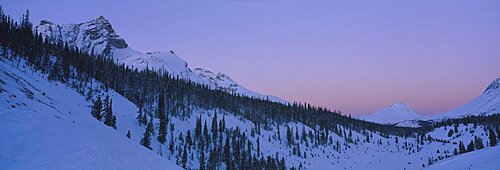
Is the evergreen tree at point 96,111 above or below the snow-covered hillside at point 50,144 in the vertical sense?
below

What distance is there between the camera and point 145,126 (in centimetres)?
8162

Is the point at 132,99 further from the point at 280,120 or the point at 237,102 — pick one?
the point at 280,120

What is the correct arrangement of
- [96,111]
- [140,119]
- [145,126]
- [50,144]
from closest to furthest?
[50,144] → [96,111] → [140,119] → [145,126]

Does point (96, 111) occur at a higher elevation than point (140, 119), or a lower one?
higher

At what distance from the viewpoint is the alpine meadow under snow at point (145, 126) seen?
20.9 m

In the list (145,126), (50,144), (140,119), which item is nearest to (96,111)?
(140,119)

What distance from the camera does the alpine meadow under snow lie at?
20.9 m

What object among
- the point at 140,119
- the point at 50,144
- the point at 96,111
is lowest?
the point at 140,119

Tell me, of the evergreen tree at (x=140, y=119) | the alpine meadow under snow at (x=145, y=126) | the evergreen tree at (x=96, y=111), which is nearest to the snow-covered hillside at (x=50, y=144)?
the alpine meadow under snow at (x=145, y=126)

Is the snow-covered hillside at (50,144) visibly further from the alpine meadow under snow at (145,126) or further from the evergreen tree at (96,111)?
the evergreen tree at (96,111)

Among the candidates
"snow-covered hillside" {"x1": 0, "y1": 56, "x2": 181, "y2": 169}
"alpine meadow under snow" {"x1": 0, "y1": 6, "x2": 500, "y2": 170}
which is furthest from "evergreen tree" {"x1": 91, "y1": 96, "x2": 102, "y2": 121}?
"snow-covered hillside" {"x1": 0, "y1": 56, "x2": 181, "y2": 169}

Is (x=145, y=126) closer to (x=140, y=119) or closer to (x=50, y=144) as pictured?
(x=140, y=119)

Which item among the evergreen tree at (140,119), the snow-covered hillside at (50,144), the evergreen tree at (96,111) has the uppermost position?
the snow-covered hillside at (50,144)

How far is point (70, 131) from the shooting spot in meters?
22.7
